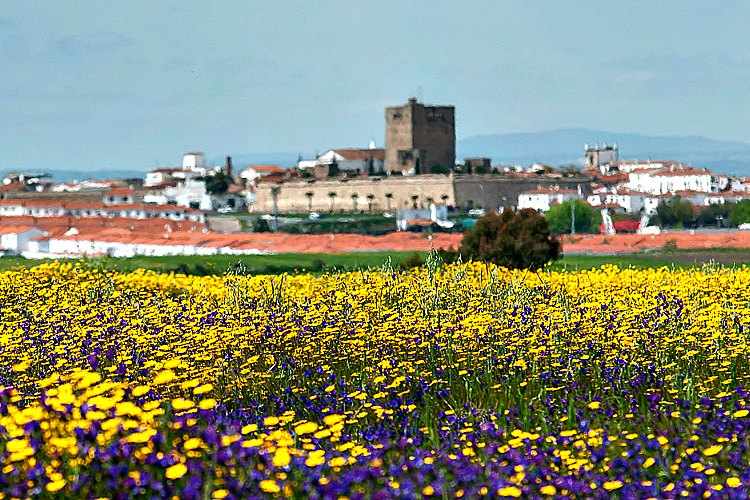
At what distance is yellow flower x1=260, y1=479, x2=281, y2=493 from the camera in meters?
5.48

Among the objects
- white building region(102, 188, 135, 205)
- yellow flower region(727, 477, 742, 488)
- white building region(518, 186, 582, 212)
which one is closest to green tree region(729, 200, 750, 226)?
white building region(518, 186, 582, 212)

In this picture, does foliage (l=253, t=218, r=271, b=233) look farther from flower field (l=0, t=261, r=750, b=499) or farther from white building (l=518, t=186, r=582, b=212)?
flower field (l=0, t=261, r=750, b=499)

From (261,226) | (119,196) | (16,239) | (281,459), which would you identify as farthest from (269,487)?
(119,196)

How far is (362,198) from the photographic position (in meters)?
128

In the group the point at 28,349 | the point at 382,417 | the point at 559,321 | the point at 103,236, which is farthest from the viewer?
the point at 103,236

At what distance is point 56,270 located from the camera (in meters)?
20.4

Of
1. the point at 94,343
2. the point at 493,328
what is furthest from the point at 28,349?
the point at 493,328

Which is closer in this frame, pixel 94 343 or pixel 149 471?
pixel 149 471

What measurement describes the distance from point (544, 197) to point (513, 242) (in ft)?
315

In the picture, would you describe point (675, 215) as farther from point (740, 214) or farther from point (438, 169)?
point (438, 169)

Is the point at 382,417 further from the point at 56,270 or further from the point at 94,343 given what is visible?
the point at 56,270

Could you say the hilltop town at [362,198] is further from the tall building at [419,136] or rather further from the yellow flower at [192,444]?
the yellow flower at [192,444]

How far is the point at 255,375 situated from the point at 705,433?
3.69 metres

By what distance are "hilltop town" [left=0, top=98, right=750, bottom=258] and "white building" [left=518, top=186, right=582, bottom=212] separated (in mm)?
108
